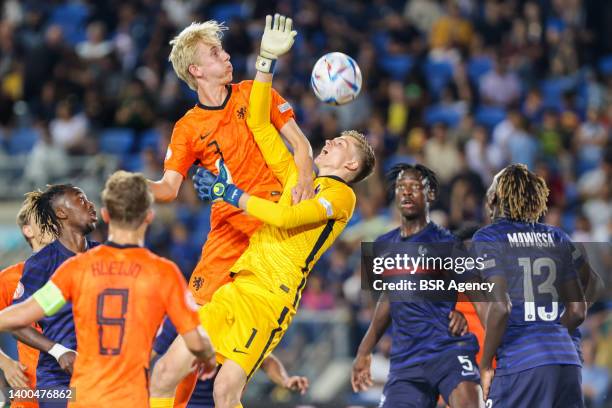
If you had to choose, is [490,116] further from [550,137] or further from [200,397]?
[200,397]

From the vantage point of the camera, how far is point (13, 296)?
785cm

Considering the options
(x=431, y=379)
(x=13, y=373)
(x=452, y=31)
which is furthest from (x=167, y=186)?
(x=452, y=31)

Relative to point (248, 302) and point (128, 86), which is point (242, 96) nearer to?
point (248, 302)

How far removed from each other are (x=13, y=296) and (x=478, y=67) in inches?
471

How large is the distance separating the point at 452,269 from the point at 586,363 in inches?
165

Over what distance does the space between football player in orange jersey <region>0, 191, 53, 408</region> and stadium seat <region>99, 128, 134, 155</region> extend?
391 inches

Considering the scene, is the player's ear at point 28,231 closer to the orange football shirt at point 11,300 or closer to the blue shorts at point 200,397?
the orange football shirt at point 11,300

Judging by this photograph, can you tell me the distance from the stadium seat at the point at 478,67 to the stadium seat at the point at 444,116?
102cm

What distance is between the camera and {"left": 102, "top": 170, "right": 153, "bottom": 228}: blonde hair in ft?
21.0

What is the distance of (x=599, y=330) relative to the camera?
12172 millimetres

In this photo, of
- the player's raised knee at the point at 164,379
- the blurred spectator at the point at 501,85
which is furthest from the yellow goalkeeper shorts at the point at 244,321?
the blurred spectator at the point at 501,85

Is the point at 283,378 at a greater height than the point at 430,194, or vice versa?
the point at 430,194

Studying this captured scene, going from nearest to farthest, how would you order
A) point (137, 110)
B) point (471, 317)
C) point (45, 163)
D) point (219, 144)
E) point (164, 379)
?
point (164, 379)
point (219, 144)
point (471, 317)
point (45, 163)
point (137, 110)

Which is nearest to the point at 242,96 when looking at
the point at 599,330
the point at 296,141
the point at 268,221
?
the point at 296,141
